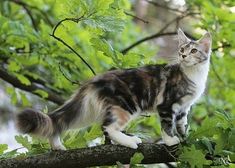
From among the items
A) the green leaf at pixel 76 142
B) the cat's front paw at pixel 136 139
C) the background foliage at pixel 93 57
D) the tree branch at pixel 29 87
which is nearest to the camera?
the background foliage at pixel 93 57

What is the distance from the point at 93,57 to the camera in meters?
5.39

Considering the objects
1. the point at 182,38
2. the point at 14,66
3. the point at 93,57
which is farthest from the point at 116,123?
the point at 93,57

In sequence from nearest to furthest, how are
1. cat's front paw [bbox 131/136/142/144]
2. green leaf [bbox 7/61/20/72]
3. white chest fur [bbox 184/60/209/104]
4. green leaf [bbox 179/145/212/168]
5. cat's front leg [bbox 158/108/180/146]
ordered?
green leaf [bbox 179/145/212/168], cat's front paw [bbox 131/136/142/144], cat's front leg [bbox 158/108/180/146], white chest fur [bbox 184/60/209/104], green leaf [bbox 7/61/20/72]

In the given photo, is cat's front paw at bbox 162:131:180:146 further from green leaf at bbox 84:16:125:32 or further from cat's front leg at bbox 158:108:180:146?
green leaf at bbox 84:16:125:32

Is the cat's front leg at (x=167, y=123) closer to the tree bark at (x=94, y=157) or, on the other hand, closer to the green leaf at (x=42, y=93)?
the tree bark at (x=94, y=157)

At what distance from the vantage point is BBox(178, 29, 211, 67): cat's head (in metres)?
3.46

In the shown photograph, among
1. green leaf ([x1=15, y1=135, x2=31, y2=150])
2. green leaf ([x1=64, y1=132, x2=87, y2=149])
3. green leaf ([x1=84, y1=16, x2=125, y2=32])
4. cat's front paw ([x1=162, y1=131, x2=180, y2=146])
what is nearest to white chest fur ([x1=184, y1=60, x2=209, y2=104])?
cat's front paw ([x1=162, y1=131, x2=180, y2=146])

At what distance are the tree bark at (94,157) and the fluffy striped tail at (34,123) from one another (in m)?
0.15

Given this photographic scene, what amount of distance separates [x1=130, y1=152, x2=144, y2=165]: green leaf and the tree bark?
0.14m

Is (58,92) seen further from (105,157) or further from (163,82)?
(105,157)

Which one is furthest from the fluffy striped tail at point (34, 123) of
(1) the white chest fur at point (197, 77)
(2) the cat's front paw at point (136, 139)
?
(1) the white chest fur at point (197, 77)

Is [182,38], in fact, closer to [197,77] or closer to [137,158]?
[197,77]

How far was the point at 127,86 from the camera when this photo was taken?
324 cm

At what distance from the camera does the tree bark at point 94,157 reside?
285cm
